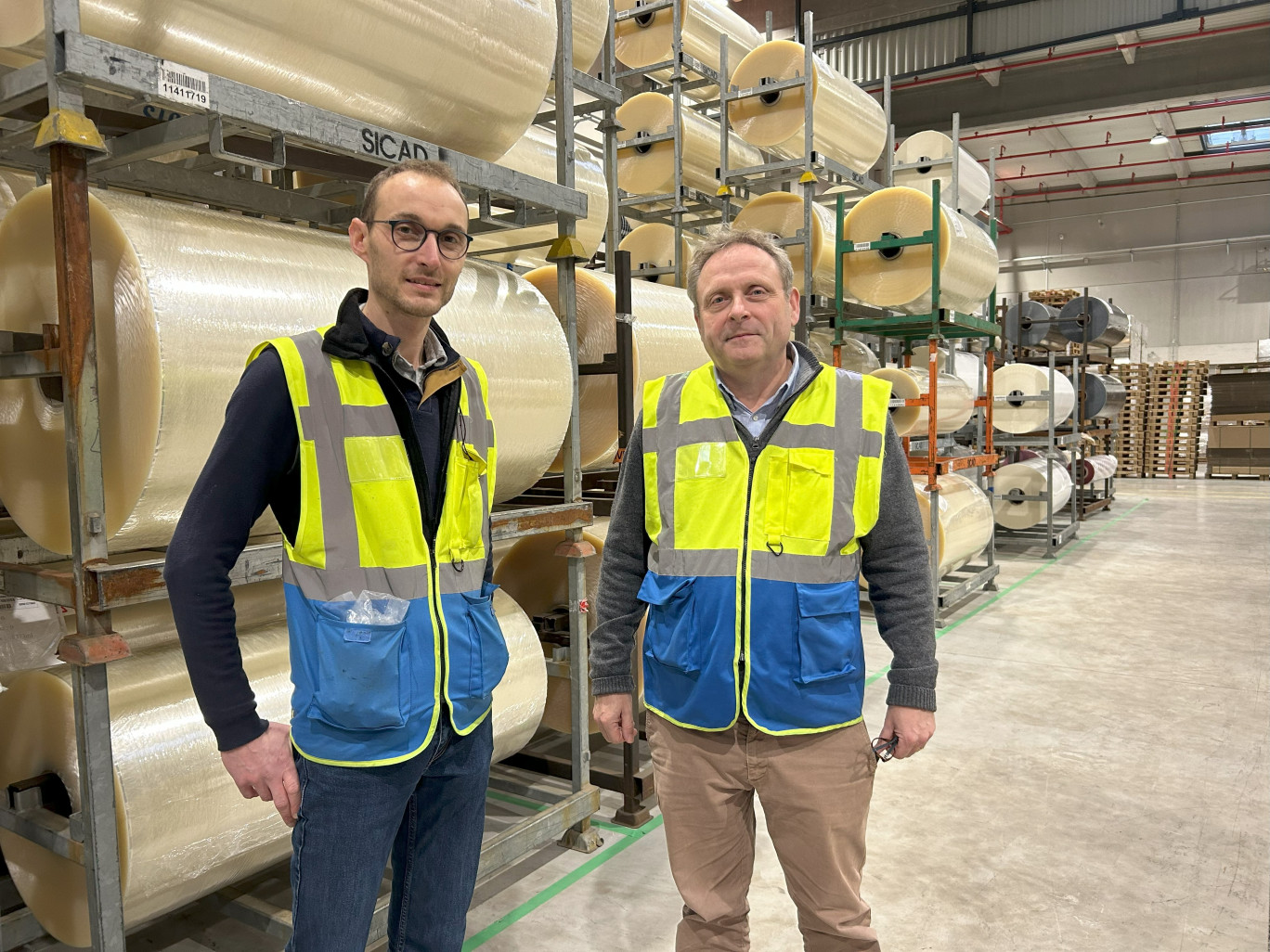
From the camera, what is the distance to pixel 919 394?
6.54 metres

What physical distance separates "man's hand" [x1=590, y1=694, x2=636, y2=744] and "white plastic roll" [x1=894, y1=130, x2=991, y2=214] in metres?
7.12

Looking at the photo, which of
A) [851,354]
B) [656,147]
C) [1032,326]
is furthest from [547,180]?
[1032,326]

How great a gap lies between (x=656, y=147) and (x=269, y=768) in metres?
5.72

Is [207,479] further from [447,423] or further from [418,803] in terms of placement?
[418,803]

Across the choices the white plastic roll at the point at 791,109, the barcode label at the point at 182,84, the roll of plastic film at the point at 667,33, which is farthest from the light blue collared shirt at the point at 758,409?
the roll of plastic film at the point at 667,33

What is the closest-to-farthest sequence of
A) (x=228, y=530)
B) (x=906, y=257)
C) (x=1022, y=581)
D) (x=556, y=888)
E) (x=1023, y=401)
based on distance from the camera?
(x=228, y=530)
(x=556, y=888)
(x=906, y=257)
(x=1022, y=581)
(x=1023, y=401)

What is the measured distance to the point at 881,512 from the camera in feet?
6.29

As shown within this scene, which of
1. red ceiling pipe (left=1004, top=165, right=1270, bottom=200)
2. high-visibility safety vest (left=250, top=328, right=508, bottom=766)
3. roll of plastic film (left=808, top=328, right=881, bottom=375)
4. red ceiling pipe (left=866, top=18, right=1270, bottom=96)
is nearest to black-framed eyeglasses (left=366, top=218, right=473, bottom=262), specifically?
high-visibility safety vest (left=250, top=328, right=508, bottom=766)

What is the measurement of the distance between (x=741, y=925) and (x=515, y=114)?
242cm

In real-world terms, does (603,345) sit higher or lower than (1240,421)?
higher

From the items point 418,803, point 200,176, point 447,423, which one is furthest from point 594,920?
point 200,176

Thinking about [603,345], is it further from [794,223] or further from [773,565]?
[794,223]

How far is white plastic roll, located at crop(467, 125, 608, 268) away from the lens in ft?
13.7

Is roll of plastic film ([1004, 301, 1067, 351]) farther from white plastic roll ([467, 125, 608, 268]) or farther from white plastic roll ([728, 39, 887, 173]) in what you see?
white plastic roll ([467, 125, 608, 268])
